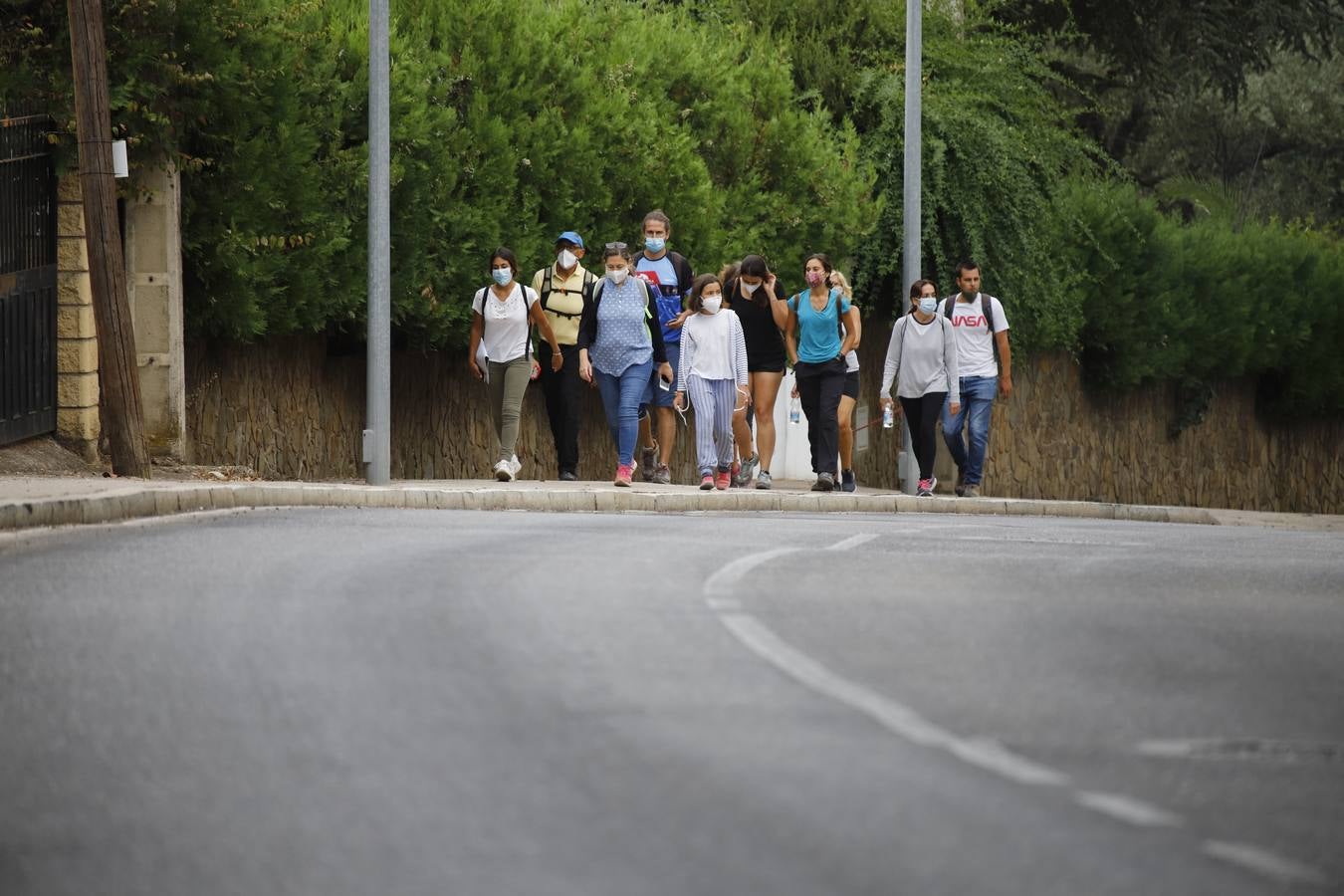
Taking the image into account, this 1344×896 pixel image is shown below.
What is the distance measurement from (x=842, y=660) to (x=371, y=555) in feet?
13.9

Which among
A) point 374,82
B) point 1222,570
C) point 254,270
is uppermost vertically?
point 374,82

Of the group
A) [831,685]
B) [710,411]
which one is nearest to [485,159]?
[710,411]

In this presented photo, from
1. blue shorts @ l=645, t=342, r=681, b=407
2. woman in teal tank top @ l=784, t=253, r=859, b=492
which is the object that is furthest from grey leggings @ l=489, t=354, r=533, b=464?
woman in teal tank top @ l=784, t=253, r=859, b=492

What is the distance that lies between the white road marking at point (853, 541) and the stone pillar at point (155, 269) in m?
6.91

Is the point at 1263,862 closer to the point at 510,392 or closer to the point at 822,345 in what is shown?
the point at 510,392

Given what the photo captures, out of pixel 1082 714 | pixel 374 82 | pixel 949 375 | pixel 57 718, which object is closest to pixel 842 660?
pixel 1082 714

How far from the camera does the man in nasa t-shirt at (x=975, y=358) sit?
73.0 feet

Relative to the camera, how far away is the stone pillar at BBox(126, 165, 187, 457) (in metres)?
19.7

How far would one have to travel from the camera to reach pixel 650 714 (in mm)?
7402

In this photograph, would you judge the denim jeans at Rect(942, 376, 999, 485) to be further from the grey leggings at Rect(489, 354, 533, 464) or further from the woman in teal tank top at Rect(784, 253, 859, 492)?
the grey leggings at Rect(489, 354, 533, 464)

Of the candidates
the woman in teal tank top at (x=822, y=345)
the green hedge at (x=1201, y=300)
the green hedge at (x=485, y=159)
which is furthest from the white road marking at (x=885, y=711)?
the green hedge at (x=1201, y=300)

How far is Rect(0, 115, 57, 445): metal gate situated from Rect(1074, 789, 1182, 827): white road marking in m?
13.5

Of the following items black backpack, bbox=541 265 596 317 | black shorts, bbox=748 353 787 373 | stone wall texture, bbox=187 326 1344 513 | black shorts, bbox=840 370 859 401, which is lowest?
stone wall texture, bbox=187 326 1344 513

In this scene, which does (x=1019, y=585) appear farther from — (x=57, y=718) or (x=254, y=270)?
(x=254, y=270)
